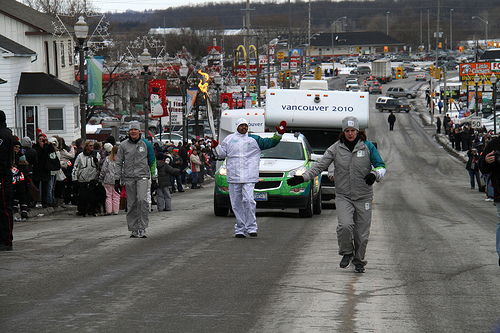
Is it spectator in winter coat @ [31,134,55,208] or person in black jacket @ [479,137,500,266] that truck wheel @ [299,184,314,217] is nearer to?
spectator in winter coat @ [31,134,55,208]

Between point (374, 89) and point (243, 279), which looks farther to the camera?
point (374, 89)

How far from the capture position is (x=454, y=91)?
304 ft

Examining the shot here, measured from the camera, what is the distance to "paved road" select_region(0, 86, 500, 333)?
6.77 m

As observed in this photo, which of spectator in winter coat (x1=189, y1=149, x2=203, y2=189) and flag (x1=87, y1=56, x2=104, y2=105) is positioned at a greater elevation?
flag (x1=87, y1=56, x2=104, y2=105)

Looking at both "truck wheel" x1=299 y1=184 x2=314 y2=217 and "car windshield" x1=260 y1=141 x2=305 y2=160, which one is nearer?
"truck wheel" x1=299 y1=184 x2=314 y2=217

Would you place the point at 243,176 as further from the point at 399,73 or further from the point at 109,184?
the point at 399,73

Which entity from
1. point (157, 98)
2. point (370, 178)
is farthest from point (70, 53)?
point (370, 178)

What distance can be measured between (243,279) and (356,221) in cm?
158

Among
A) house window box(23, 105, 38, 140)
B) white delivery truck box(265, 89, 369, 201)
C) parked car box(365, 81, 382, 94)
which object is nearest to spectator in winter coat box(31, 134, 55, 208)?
white delivery truck box(265, 89, 369, 201)

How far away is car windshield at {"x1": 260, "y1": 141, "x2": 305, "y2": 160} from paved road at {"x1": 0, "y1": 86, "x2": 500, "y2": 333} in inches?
64.6

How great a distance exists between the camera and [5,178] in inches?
417

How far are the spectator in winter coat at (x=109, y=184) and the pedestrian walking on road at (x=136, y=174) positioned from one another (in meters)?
3.93

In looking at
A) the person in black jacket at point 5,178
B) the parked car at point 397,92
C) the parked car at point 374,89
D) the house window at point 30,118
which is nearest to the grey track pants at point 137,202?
the person in black jacket at point 5,178

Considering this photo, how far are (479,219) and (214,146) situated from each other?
7.34 m
